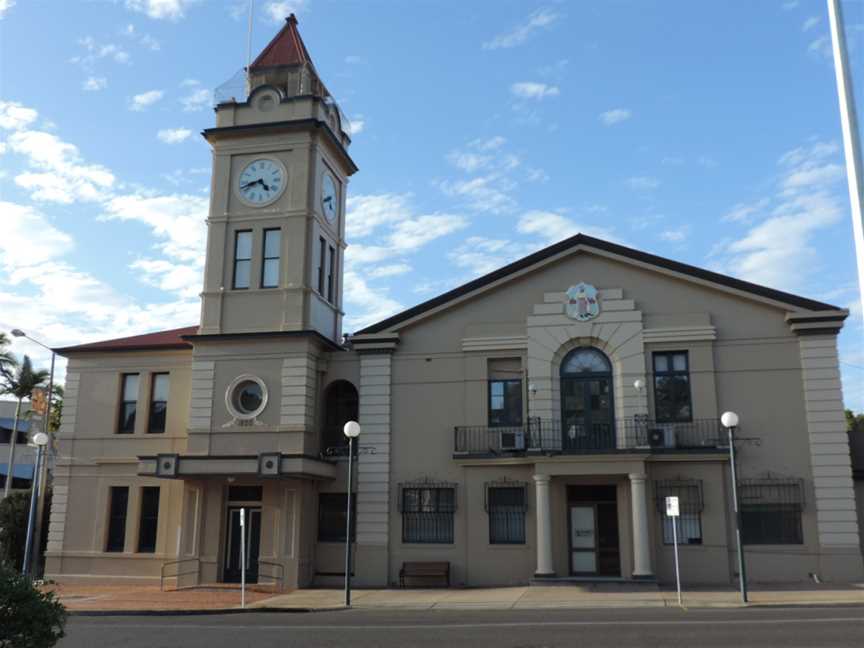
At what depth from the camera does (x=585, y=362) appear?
1026 inches

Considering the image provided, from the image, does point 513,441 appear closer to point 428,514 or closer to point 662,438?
point 428,514

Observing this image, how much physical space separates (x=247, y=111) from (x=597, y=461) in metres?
16.1

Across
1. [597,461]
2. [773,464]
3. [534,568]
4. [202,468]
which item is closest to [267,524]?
[202,468]

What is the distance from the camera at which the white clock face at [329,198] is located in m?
29.6

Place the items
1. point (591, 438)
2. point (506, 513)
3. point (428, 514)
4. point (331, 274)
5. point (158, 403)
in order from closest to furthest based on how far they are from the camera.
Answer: point (591, 438) < point (506, 513) < point (428, 514) < point (158, 403) < point (331, 274)

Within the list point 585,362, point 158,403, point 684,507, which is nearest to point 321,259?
point 158,403

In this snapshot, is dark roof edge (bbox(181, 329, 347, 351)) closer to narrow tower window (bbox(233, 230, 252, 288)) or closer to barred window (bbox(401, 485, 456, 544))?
narrow tower window (bbox(233, 230, 252, 288))

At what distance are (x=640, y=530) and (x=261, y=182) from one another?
16.0 m

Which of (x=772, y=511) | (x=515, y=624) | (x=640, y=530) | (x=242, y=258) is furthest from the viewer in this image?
(x=242, y=258)

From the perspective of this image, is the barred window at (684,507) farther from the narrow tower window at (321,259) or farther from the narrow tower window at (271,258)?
the narrow tower window at (271,258)

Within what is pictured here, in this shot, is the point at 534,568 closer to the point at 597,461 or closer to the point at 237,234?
the point at 597,461

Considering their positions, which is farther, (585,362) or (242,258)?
(242,258)

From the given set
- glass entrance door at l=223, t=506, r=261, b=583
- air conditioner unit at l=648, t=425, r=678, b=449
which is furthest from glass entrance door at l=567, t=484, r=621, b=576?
glass entrance door at l=223, t=506, r=261, b=583

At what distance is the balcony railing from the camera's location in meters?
24.3
